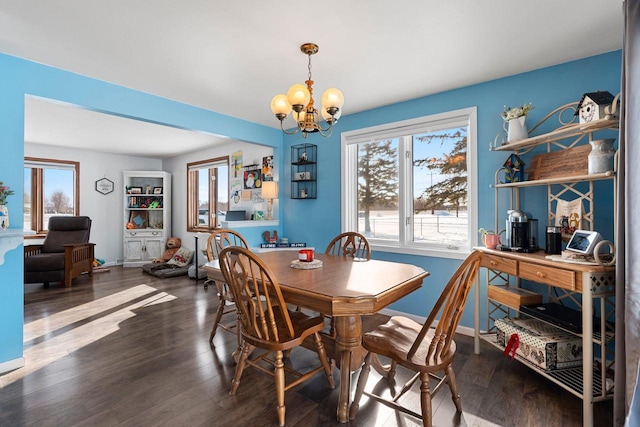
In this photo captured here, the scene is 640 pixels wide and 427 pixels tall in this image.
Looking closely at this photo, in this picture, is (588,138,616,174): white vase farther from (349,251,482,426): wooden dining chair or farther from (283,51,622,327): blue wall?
(349,251,482,426): wooden dining chair

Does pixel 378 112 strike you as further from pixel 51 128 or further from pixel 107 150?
pixel 107 150

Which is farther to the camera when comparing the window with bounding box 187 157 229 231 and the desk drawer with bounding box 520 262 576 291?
the window with bounding box 187 157 229 231

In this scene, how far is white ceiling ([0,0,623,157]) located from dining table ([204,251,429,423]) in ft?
5.18

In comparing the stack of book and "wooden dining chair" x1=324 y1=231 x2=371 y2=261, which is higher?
"wooden dining chair" x1=324 y1=231 x2=371 y2=261

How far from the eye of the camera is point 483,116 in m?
2.80

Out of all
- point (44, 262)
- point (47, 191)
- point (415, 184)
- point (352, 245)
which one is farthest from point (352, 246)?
point (47, 191)

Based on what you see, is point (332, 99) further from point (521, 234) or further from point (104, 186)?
point (104, 186)

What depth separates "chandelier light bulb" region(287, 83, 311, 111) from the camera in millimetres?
1876

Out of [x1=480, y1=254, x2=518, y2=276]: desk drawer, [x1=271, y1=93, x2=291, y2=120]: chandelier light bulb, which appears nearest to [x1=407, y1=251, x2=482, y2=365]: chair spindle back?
[x1=480, y1=254, x2=518, y2=276]: desk drawer

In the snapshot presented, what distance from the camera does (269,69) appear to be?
2545 millimetres

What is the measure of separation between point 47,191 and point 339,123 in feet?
18.9

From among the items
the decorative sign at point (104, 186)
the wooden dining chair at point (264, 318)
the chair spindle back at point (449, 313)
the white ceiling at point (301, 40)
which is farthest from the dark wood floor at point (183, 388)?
the decorative sign at point (104, 186)

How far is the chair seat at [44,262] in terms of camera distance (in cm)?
441

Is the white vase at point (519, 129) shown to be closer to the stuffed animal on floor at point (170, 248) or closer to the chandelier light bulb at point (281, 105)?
the chandelier light bulb at point (281, 105)
